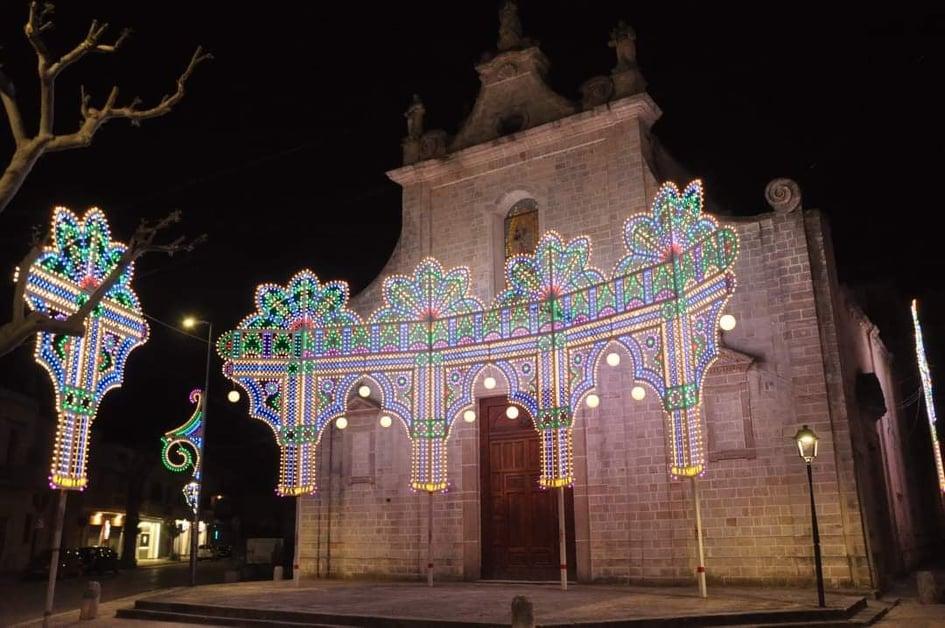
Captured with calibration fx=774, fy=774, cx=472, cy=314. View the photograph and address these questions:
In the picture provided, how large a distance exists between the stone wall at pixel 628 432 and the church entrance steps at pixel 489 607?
1.10 metres

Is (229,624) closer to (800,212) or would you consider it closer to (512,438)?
(512,438)

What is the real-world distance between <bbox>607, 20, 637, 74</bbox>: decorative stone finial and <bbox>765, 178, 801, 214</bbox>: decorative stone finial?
202 inches

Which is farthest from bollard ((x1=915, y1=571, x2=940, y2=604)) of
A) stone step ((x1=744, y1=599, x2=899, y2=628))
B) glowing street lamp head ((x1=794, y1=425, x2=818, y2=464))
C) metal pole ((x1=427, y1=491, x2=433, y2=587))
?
metal pole ((x1=427, y1=491, x2=433, y2=587))

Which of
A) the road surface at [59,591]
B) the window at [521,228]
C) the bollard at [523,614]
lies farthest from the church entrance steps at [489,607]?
the window at [521,228]

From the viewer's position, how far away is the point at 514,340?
1658 cm

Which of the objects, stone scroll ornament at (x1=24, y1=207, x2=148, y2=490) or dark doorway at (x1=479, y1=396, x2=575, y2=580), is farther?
dark doorway at (x1=479, y1=396, x2=575, y2=580)

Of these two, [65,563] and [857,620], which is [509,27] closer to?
[857,620]

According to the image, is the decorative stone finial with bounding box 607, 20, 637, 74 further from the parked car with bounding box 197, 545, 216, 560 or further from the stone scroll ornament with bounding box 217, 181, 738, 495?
the parked car with bounding box 197, 545, 216, 560

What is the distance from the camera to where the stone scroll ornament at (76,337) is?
12.5 meters

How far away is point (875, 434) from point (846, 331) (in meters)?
2.89

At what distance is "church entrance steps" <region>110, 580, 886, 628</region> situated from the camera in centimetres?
1121

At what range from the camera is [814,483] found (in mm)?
14430

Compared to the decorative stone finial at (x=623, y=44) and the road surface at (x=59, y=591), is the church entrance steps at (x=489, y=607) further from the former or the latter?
the decorative stone finial at (x=623, y=44)

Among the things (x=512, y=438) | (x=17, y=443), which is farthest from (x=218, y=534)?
(x=512, y=438)
